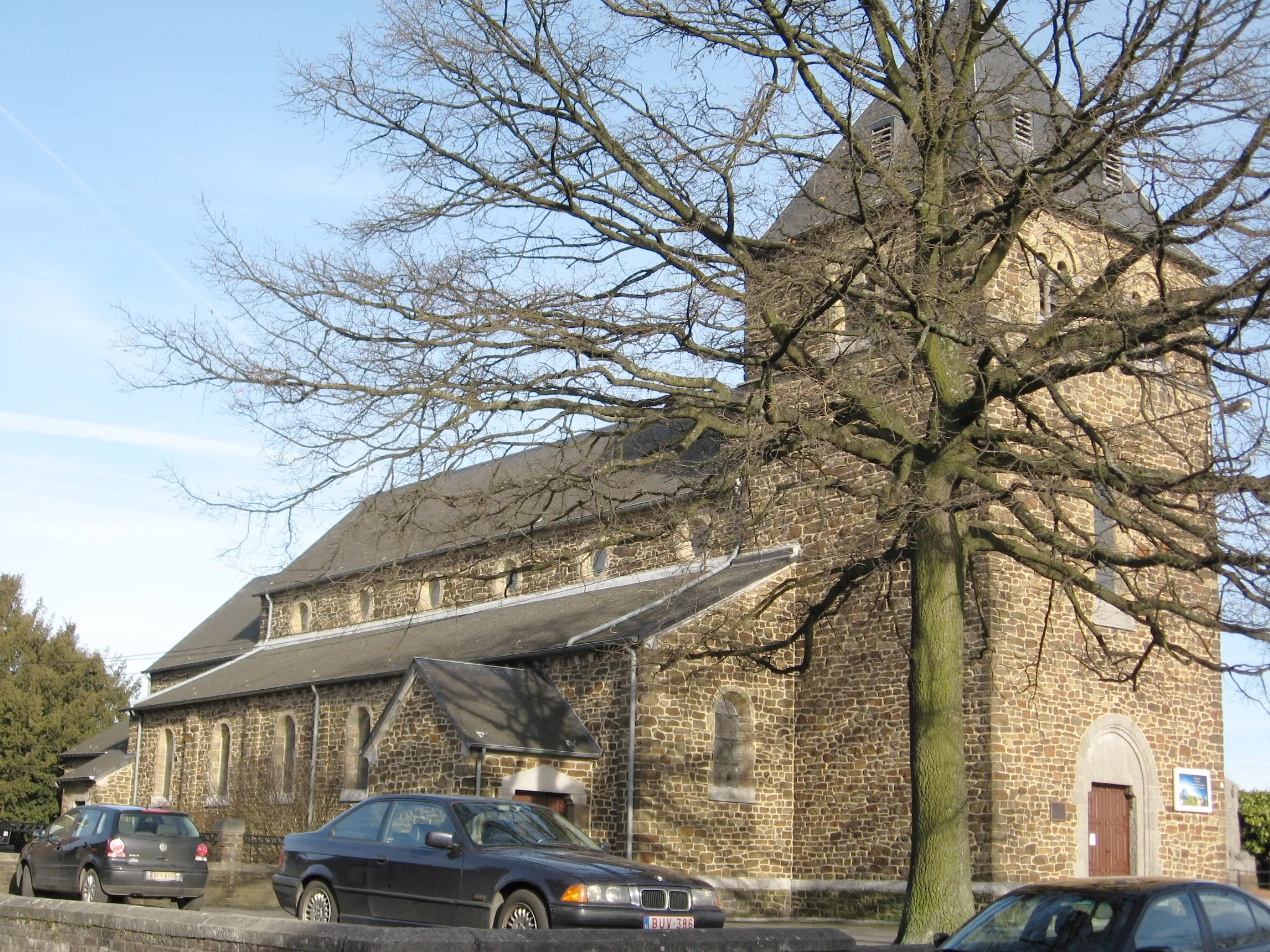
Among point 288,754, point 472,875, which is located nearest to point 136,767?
point 288,754

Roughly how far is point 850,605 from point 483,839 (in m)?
11.4

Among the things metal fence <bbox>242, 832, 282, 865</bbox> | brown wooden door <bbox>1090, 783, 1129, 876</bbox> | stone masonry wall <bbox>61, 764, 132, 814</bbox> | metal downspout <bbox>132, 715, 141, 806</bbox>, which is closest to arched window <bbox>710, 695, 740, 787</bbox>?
brown wooden door <bbox>1090, 783, 1129, 876</bbox>

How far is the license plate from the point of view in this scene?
11305 millimetres

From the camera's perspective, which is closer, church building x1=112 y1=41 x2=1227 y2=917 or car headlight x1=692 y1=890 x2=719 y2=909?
car headlight x1=692 y1=890 x2=719 y2=909

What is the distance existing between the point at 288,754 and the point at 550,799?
444 inches

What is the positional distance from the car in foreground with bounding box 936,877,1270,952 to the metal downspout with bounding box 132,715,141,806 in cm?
3135

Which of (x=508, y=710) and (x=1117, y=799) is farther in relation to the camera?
(x=508, y=710)

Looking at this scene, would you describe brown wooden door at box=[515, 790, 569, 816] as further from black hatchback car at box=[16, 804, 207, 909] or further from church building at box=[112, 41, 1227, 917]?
black hatchback car at box=[16, 804, 207, 909]

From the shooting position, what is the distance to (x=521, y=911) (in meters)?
11.4

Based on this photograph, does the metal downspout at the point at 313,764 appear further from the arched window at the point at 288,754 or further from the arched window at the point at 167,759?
the arched window at the point at 167,759

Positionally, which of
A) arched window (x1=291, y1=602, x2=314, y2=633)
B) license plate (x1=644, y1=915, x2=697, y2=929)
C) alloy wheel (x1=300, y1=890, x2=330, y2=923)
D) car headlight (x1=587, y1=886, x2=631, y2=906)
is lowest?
alloy wheel (x1=300, y1=890, x2=330, y2=923)

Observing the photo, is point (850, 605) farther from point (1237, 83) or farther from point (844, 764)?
point (1237, 83)

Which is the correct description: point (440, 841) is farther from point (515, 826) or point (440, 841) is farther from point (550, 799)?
point (550, 799)

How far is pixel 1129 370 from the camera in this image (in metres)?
13.4
